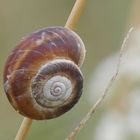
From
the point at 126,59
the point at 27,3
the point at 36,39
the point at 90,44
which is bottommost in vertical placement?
the point at 90,44

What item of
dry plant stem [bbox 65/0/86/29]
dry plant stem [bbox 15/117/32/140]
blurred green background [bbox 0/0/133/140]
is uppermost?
dry plant stem [bbox 65/0/86/29]

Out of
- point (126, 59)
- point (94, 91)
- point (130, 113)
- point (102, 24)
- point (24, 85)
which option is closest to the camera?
point (24, 85)

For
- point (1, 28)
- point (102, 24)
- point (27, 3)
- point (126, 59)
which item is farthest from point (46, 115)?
point (102, 24)

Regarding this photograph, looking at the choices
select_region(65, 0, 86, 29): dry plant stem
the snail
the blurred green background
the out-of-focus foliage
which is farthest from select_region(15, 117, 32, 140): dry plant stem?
the blurred green background

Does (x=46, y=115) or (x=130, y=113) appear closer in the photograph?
(x=46, y=115)

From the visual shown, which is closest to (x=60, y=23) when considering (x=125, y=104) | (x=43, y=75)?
(x=125, y=104)

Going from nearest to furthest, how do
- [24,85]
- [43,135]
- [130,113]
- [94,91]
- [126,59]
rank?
[24,85]
[130,113]
[126,59]
[94,91]
[43,135]

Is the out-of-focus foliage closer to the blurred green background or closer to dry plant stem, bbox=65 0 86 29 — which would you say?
the blurred green background

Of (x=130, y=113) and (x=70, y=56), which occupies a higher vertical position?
(x=70, y=56)

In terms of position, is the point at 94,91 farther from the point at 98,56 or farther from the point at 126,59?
the point at 98,56
